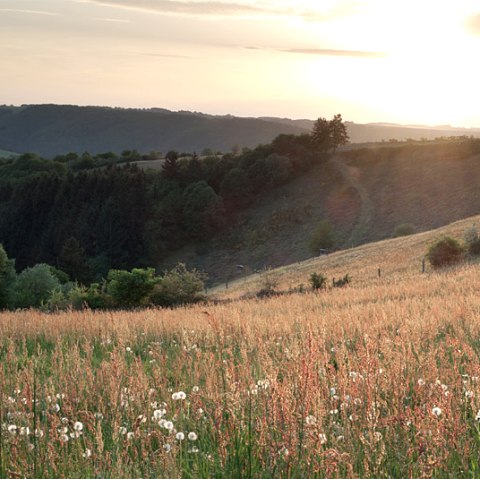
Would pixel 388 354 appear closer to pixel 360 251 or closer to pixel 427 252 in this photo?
pixel 427 252

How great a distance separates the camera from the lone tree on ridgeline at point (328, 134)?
102 m

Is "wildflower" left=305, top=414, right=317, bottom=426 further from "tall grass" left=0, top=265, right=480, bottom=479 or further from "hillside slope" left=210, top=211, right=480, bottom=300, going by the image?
"hillside slope" left=210, top=211, right=480, bottom=300

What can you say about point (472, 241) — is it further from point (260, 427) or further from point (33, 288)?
point (260, 427)

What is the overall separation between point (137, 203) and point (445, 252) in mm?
69335

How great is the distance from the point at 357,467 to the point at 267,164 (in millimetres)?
95263

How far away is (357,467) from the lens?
14.1 feet

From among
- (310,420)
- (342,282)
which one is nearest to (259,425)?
(310,420)

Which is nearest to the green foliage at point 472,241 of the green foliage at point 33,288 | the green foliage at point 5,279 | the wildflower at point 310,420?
the green foliage at point 33,288

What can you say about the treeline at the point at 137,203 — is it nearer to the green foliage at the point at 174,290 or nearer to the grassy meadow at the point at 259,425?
the green foliage at the point at 174,290

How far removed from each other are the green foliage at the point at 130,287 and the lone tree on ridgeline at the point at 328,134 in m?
74.4

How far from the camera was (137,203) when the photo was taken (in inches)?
4065

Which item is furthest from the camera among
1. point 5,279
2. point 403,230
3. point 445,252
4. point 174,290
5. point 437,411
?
point 403,230

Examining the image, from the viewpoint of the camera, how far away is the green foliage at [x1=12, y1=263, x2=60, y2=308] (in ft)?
163

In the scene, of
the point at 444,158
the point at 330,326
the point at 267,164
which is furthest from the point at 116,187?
the point at 330,326
